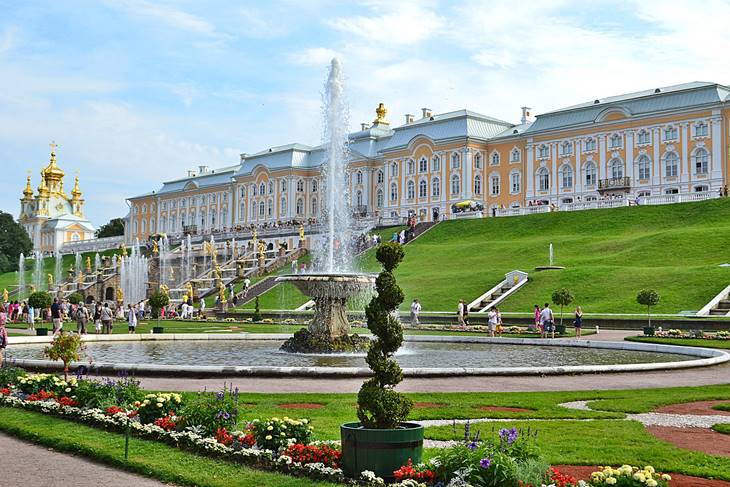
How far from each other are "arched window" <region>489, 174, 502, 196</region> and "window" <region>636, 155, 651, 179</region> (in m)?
13.4

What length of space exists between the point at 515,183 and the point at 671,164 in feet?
46.5

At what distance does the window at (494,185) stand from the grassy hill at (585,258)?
53.6ft

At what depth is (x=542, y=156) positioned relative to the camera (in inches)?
2717

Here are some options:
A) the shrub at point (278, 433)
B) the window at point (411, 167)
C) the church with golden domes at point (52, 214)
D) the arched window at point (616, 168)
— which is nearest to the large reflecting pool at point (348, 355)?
the shrub at point (278, 433)

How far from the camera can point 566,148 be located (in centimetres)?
6688

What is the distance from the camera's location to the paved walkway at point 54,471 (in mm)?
7211

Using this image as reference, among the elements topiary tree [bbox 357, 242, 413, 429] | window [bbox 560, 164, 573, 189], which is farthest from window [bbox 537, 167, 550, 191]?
topiary tree [bbox 357, 242, 413, 429]

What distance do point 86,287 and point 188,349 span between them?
122 ft

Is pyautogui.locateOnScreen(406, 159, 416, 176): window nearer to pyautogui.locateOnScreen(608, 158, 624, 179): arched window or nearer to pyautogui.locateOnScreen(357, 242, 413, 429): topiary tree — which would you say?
pyautogui.locateOnScreen(608, 158, 624, 179): arched window

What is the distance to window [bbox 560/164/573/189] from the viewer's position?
66575 mm

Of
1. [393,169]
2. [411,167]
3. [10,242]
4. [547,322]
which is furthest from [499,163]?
[10,242]

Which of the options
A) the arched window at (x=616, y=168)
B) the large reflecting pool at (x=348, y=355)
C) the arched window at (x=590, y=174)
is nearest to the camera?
the large reflecting pool at (x=348, y=355)

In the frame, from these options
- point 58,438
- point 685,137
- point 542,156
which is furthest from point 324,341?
point 542,156

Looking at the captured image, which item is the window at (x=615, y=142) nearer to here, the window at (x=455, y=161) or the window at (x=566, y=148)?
the window at (x=566, y=148)
